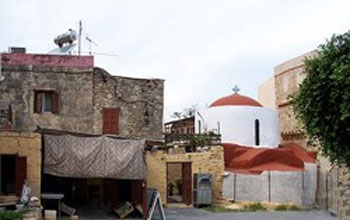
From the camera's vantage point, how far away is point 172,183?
1500 inches

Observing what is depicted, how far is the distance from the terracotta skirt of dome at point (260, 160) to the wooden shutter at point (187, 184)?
2.06m

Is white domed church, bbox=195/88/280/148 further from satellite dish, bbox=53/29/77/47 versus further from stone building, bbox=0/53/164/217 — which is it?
satellite dish, bbox=53/29/77/47

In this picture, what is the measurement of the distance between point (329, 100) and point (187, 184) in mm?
13034

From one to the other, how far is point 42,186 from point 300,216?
11.5 meters

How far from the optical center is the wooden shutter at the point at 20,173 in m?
23.0

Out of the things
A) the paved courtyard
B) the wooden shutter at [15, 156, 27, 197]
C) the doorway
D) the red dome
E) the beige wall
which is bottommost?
the paved courtyard

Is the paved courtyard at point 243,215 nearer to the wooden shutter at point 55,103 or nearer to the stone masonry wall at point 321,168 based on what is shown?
the stone masonry wall at point 321,168

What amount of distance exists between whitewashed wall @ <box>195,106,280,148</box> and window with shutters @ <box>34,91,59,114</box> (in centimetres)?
968

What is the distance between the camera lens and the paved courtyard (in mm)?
27188

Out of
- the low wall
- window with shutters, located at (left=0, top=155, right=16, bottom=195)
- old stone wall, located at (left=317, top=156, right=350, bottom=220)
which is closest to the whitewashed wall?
the low wall

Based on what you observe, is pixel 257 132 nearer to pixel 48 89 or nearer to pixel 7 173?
pixel 48 89

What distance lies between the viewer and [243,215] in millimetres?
28500

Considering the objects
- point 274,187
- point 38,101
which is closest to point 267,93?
point 274,187

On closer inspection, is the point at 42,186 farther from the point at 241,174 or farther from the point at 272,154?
the point at 272,154
